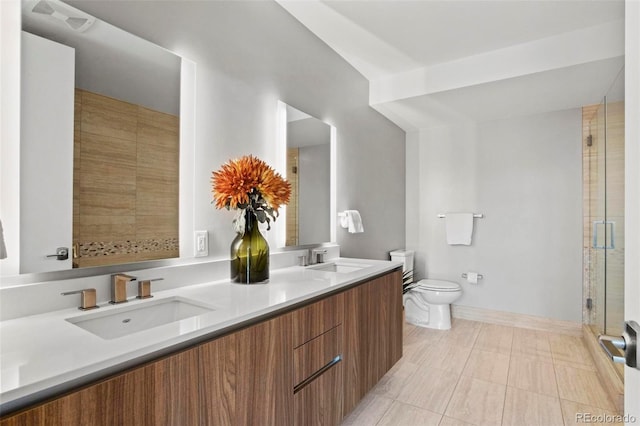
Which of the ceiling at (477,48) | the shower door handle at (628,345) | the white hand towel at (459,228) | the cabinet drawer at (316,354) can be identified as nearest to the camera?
the shower door handle at (628,345)

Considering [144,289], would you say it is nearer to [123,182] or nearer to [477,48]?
[123,182]

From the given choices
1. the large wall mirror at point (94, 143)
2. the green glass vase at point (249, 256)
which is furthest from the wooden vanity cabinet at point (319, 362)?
the large wall mirror at point (94, 143)

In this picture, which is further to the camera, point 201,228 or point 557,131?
point 557,131

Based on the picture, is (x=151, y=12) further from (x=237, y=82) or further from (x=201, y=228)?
(x=201, y=228)

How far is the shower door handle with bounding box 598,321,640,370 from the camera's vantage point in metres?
0.54

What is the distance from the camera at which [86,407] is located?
67cm

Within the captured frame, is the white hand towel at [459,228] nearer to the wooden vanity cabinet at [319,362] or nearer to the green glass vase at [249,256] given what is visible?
the wooden vanity cabinet at [319,362]

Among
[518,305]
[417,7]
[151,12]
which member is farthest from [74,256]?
[518,305]

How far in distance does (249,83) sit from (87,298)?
1288 millimetres

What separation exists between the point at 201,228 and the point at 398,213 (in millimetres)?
2650

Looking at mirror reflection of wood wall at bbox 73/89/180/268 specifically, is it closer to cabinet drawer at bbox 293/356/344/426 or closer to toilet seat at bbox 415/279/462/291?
cabinet drawer at bbox 293/356/344/426

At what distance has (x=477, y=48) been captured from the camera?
253 centimetres

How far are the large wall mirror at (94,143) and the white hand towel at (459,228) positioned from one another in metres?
2.99

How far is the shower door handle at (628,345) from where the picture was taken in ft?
1.77
